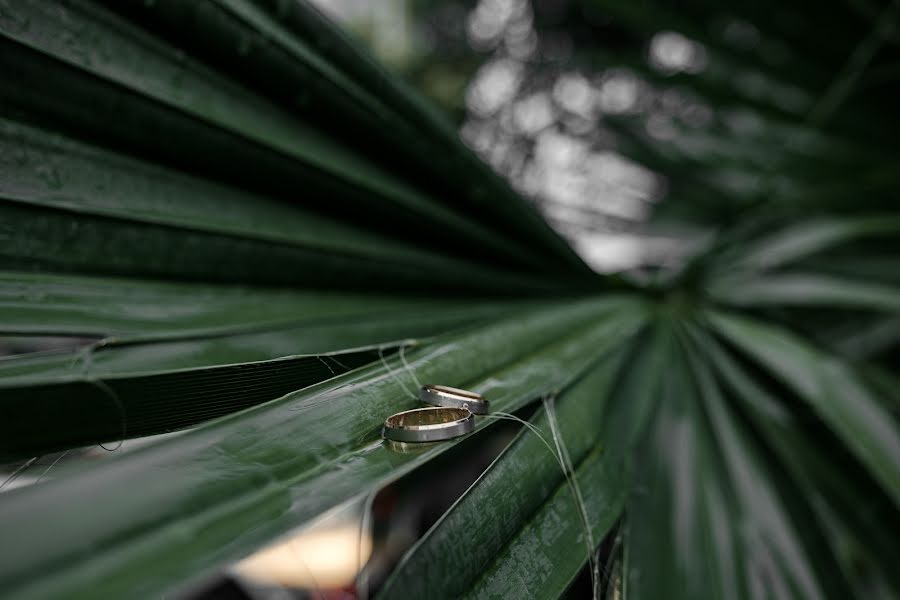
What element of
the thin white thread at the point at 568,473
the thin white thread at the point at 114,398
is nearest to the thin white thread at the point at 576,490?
the thin white thread at the point at 568,473

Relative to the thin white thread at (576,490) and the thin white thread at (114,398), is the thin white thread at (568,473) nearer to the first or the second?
the thin white thread at (576,490)

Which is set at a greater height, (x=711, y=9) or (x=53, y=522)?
(x=711, y=9)

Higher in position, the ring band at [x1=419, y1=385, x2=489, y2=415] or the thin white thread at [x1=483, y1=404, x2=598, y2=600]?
the ring band at [x1=419, y1=385, x2=489, y2=415]

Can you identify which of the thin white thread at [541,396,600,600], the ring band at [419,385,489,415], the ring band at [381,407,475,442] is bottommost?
the thin white thread at [541,396,600,600]

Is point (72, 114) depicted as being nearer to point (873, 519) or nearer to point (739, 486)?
point (739, 486)

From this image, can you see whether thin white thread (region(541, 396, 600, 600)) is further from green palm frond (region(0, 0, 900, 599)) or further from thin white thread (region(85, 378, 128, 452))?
thin white thread (region(85, 378, 128, 452))

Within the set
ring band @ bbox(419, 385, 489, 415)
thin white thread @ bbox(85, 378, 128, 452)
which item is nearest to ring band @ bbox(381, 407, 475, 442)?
ring band @ bbox(419, 385, 489, 415)

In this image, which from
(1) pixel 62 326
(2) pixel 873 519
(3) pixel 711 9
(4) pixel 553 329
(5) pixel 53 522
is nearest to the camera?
(5) pixel 53 522

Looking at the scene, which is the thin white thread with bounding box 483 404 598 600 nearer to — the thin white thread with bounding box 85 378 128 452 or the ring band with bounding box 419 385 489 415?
the ring band with bounding box 419 385 489 415

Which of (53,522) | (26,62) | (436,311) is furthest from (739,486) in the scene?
(26,62)
